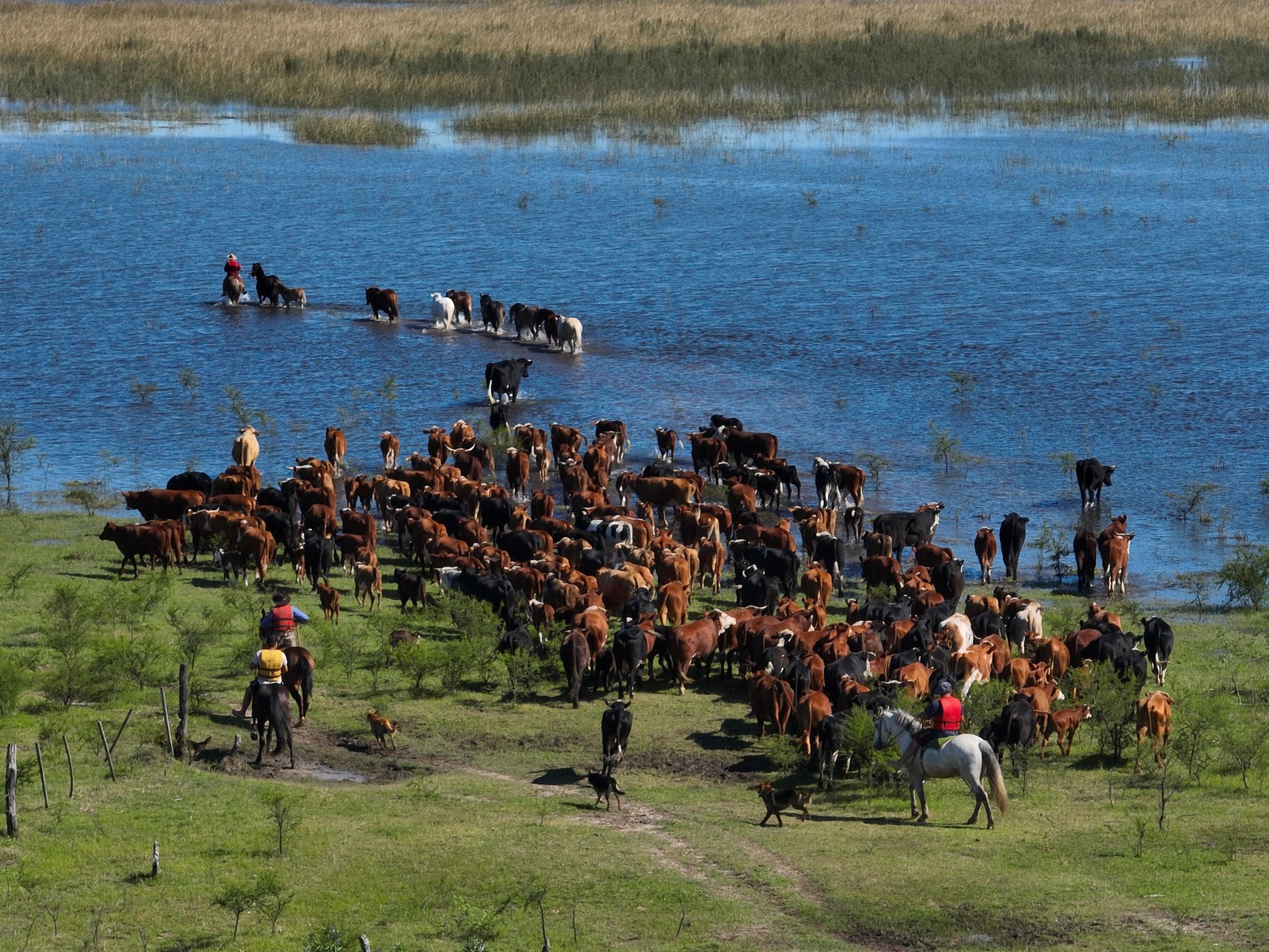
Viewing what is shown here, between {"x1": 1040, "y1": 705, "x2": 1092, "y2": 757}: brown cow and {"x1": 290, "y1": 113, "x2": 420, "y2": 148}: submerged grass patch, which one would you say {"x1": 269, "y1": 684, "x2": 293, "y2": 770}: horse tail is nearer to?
{"x1": 1040, "y1": 705, "x2": 1092, "y2": 757}: brown cow

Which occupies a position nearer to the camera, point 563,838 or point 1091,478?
point 563,838

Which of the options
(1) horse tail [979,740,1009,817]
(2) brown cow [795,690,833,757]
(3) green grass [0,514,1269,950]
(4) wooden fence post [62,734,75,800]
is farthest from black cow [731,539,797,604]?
(4) wooden fence post [62,734,75,800]

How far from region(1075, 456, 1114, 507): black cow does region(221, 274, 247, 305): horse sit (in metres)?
25.7

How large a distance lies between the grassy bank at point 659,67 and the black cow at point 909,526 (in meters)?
48.0

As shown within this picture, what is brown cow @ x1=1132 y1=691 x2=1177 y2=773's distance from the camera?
1975 centimetres

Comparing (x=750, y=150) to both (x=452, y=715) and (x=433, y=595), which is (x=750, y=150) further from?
(x=452, y=715)

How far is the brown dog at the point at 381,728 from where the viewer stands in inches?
764

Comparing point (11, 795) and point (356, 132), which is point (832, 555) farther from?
point (356, 132)

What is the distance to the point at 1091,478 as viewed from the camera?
33062 mm

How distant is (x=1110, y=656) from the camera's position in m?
21.9

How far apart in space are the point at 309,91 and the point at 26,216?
21688mm

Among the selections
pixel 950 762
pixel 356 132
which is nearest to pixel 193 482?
pixel 950 762

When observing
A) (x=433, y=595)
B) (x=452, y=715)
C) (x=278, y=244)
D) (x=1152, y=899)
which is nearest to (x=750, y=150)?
(x=278, y=244)

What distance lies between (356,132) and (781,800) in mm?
59742
